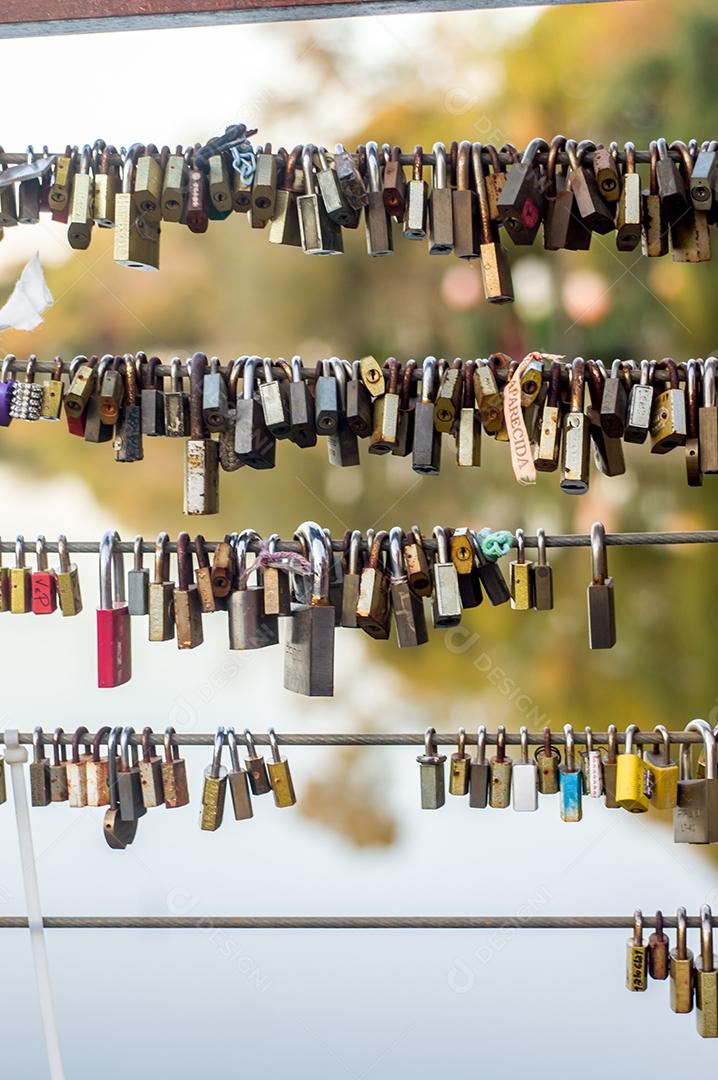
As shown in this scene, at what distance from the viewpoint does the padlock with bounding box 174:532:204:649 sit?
1728 millimetres

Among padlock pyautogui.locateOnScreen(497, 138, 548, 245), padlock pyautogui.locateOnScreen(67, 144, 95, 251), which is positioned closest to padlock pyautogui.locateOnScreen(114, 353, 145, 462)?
padlock pyautogui.locateOnScreen(67, 144, 95, 251)

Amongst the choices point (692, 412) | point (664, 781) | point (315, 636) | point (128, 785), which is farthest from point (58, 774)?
point (692, 412)

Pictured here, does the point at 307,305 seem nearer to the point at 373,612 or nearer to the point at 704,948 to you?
the point at 373,612

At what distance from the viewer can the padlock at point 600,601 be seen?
170 cm

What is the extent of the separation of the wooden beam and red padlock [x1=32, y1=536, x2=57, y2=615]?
986 millimetres

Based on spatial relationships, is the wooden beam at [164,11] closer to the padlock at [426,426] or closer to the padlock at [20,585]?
the padlock at [426,426]

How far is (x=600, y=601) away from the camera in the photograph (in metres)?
1.71

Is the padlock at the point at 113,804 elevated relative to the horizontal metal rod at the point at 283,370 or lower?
lower

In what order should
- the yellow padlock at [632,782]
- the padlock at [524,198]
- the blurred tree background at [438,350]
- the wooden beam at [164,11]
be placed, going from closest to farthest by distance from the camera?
the padlock at [524,198] → the yellow padlock at [632,782] → the wooden beam at [164,11] → the blurred tree background at [438,350]

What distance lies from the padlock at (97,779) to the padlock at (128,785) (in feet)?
0.10

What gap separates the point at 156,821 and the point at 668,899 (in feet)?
3.93

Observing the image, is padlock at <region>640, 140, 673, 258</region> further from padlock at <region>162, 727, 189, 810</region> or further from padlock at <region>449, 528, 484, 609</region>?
padlock at <region>162, 727, 189, 810</region>

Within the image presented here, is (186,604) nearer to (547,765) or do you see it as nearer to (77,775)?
(77,775)

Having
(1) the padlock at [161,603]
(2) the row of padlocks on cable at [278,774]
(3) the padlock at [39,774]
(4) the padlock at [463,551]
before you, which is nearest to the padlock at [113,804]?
(2) the row of padlocks on cable at [278,774]
